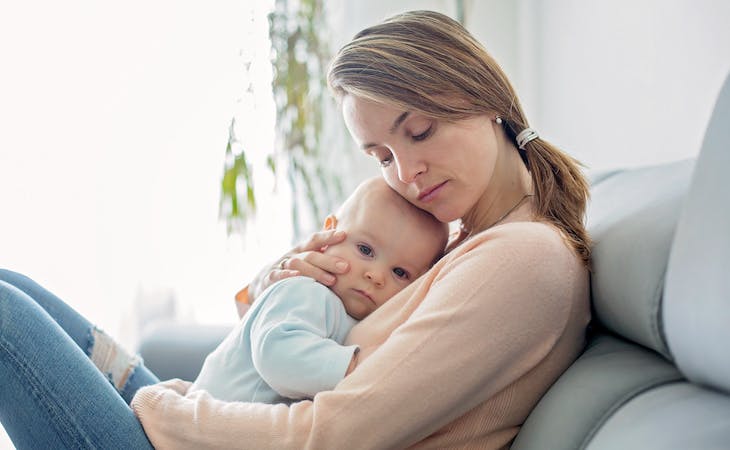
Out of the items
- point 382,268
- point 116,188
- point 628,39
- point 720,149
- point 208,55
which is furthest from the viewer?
point 208,55

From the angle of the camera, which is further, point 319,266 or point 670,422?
point 319,266

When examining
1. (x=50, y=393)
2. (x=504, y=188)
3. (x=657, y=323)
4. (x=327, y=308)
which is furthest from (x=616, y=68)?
(x=50, y=393)

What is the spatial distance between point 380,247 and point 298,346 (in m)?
0.27

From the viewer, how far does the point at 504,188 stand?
4.53ft

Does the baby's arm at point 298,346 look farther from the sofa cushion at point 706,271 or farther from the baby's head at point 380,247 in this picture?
the sofa cushion at point 706,271

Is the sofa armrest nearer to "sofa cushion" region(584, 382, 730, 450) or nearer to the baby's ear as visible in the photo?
the baby's ear

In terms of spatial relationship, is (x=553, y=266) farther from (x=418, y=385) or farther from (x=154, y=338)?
(x=154, y=338)

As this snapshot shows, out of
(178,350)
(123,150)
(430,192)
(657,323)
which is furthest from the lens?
(123,150)

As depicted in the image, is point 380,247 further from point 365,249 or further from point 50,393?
point 50,393

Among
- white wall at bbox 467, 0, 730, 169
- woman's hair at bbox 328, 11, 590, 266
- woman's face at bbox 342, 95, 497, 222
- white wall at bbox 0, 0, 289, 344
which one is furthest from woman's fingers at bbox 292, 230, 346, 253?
white wall at bbox 0, 0, 289, 344

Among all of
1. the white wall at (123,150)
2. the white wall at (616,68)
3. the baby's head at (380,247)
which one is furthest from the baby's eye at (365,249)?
the white wall at (123,150)

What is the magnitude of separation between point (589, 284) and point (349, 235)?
39cm

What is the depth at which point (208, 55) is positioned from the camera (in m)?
2.92

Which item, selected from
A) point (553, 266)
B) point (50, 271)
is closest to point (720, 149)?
point (553, 266)
